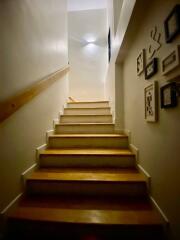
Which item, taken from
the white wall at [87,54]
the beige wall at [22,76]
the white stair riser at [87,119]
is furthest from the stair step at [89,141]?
the white wall at [87,54]

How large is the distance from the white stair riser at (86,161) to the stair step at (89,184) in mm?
237

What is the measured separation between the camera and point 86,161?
77.5 inches

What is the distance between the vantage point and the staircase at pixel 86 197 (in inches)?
47.9

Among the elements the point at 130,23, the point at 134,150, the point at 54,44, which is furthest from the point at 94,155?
the point at 54,44

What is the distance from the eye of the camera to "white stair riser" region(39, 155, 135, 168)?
1.94m

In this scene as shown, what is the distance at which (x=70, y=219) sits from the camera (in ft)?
4.09

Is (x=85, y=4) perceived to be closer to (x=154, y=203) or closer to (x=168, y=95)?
(x=168, y=95)

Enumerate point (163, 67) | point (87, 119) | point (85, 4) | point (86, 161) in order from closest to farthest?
point (163, 67) → point (86, 161) → point (87, 119) → point (85, 4)

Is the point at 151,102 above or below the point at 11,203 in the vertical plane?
above

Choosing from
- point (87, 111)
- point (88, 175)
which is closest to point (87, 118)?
point (87, 111)

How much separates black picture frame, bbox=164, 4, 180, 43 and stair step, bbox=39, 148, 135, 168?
132 centimetres

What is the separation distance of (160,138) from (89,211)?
33.5 inches

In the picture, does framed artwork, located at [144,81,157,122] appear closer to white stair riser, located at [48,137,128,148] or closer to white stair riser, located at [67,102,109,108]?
white stair riser, located at [48,137,128,148]

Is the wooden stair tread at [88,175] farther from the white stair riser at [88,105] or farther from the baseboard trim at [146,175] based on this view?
the white stair riser at [88,105]
